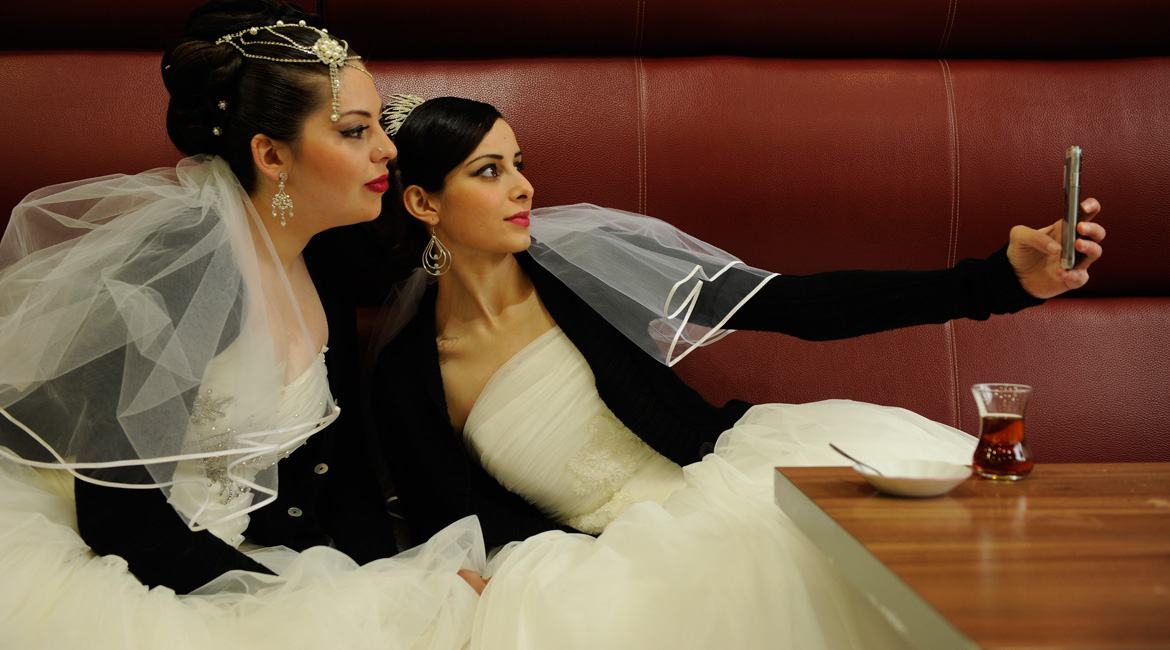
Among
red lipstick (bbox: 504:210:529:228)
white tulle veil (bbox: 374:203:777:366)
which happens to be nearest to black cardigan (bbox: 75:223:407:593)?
red lipstick (bbox: 504:210:529:228)

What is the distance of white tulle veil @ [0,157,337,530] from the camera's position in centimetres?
122

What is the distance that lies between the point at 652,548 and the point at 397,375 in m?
0.74

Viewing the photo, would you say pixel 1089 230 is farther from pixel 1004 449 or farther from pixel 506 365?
pixel 506 365

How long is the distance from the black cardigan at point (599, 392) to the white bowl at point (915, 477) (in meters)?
0.46

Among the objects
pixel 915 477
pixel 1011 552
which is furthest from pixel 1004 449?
pixel 1011 552

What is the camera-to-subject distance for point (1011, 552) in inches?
30.1

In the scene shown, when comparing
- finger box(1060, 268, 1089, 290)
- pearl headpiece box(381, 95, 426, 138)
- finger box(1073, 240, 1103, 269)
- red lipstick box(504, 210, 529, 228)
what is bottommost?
finger box(1060, 268, 1089, 290)

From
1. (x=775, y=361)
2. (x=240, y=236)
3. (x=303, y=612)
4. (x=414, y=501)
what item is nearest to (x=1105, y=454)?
(x=775, y=361)

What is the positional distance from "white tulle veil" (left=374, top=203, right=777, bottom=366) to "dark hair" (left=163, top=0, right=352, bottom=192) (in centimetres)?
53

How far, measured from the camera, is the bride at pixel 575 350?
1.37m

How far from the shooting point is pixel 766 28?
198 cm

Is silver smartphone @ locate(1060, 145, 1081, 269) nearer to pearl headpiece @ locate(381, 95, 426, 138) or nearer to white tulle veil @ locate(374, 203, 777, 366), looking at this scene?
white tulle veil @ locate(374, 203, 777, 366)

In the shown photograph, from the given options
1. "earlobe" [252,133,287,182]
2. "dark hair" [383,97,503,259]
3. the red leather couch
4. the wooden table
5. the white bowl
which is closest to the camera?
the wooden table

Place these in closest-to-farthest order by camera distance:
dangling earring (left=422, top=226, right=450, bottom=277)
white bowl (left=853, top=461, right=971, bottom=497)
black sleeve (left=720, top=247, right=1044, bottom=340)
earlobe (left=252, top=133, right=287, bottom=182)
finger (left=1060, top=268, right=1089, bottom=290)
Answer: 1. white bowl (left=853, top=461, right=971, bottom=497)
2. finger (left=1060, top=268, right=1089, bottom=290)
3. black sleeve (left=720, top=247, right=1044, bottom=340)
4. earlobe (left=252, top=133, right=287, bottom=182)
5. dangling earring (left=422, top=226, right=450, bottom=277)
